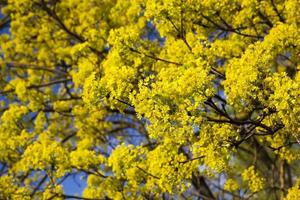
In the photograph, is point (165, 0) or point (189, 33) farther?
point (189, 33)

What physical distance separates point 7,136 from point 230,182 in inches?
154

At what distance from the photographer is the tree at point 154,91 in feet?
17.4

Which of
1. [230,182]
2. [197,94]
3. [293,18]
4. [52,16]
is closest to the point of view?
[197,94]

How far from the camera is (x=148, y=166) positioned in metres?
7.75

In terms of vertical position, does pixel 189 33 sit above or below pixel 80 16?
below

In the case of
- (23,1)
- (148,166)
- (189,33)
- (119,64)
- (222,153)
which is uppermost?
(23,1)

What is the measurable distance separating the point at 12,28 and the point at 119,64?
6070mm

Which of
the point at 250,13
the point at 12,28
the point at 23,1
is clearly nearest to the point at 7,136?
the point at 23,1

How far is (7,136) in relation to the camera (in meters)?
Answer: 9.26

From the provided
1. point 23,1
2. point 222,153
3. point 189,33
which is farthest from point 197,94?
point 23,1

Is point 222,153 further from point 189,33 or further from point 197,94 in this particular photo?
point 189,33

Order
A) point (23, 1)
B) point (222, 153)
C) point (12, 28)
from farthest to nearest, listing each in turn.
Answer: point (12, 28), point (23, 1), point (222, 153)

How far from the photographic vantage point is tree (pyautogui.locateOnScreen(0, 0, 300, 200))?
531 centimetres

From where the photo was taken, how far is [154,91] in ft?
16.9
